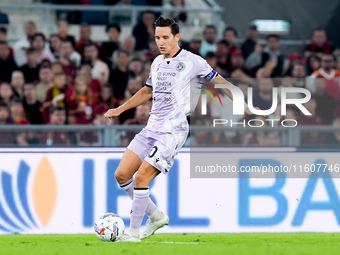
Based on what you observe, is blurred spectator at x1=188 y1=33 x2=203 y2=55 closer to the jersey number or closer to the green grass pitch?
the green grass pitch

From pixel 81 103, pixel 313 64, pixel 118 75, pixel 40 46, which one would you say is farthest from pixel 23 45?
pixel 313 64

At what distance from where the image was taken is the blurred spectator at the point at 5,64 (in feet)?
41.6

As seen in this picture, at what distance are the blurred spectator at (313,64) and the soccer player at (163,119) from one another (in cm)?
549

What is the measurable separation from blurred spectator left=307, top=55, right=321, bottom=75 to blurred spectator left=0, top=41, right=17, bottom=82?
4815mm

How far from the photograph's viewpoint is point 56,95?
39.2 ft

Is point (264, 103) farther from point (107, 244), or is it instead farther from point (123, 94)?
point (107, 244)

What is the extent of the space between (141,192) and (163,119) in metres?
0.77

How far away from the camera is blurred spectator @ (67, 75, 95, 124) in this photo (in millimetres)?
11297

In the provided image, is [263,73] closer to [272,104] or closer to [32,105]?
[272,104]

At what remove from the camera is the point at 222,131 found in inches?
410

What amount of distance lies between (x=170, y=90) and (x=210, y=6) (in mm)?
8204

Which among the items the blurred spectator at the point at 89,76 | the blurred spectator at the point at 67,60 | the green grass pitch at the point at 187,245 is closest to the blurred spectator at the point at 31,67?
the blurred spectator at the point at 67,60

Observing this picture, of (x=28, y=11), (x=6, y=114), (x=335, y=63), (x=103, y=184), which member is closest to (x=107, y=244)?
(x=103, y=184)

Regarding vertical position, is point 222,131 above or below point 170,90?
below
